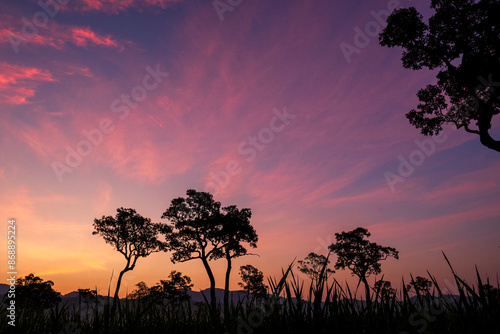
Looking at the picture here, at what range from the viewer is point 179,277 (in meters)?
57.7

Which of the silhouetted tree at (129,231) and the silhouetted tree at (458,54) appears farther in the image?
the silhouetted tree at (129,231)

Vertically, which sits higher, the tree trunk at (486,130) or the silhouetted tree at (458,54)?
the silhouetted tree at (458,54)

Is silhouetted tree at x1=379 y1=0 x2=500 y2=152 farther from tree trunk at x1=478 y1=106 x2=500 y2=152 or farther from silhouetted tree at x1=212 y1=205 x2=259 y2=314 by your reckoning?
silhouetted tree at x1=212 y1=205 x2=259 y2=314

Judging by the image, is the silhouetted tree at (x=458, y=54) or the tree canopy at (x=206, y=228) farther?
the tree canopy at (x=206, y=228)

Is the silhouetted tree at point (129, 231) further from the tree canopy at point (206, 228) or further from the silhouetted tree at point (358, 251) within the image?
the silhouetted tree at point (358, 251)

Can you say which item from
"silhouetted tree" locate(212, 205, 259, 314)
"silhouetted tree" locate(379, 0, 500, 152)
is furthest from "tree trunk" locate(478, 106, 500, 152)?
"silhouetted tree" locate(212, 205, 259, 314)

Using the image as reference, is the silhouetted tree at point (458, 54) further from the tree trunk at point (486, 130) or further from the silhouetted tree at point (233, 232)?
the silhouetted tree at point (233, 232)

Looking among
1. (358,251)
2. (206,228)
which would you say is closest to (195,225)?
(206,228)

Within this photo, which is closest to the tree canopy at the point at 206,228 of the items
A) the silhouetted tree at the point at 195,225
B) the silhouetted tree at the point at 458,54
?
the silhouetted tree at the point at 195,225

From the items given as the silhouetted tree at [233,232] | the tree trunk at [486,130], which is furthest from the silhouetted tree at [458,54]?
the silhouetted tree at [233,232]

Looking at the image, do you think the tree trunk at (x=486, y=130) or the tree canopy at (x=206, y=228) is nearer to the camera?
the tree trunk at (x=486, y=130)

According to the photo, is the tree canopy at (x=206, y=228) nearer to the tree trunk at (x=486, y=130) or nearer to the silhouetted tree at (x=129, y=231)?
the silhouetted tree at (x=129, y=231)

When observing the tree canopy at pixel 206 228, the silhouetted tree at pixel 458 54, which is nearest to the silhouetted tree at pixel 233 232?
the tree canopy at pixel 206 228

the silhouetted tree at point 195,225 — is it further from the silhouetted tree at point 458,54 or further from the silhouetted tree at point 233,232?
the silhouetted tree at point 458,54
